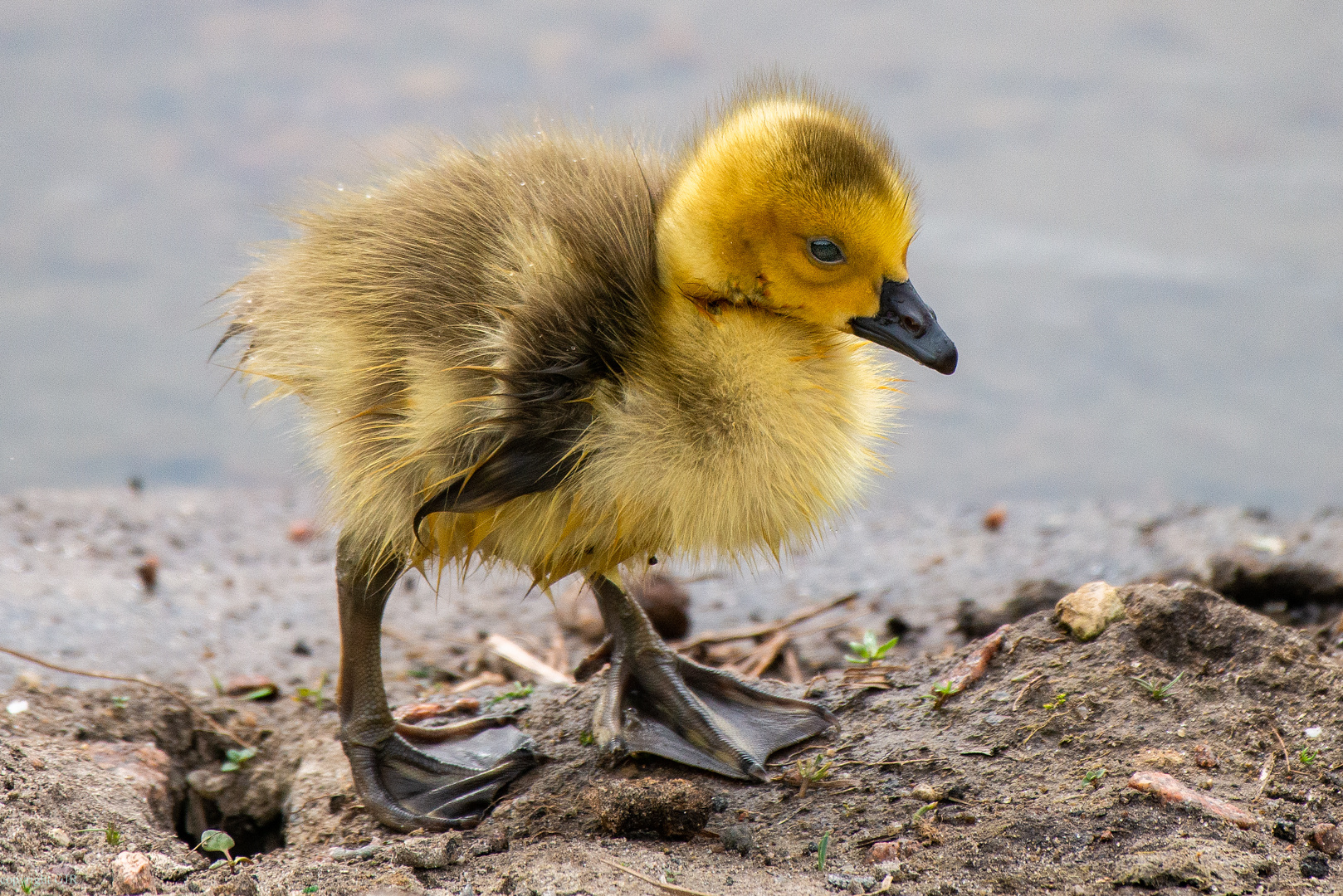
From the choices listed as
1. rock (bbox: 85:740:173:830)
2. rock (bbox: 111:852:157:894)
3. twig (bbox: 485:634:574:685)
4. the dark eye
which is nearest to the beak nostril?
the dark eye

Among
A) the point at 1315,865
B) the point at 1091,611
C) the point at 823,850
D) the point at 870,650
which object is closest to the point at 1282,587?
the point at 1091,611

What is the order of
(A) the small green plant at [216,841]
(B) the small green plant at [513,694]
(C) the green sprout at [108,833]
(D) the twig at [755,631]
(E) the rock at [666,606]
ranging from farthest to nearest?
(E) the rock at [666,606]
(D) the twig at [755,631]
(B) the small green plant at [513,694]
(A) the small green plant at [216,841]
(C) the green sprout at [108,833]

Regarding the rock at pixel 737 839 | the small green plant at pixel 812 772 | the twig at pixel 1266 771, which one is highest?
the twig at pixel 1266 771

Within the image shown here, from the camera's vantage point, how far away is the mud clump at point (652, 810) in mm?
2330

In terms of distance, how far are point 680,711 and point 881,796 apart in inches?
22.2

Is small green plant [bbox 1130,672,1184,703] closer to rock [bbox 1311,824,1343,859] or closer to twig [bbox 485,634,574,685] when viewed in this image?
rock [bbox 1311,824,1343,859]

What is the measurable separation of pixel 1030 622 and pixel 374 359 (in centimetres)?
145

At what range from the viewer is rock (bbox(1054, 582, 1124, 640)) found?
265 cm

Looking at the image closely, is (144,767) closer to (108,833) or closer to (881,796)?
(108,833)

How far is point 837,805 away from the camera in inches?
95.3

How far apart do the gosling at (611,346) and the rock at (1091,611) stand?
56 centimetres

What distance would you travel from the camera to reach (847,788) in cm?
248

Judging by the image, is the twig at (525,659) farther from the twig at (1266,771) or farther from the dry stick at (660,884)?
the twig at (1266,771)

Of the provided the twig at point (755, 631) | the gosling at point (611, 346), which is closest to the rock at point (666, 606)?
the twig at point (755, 631)
